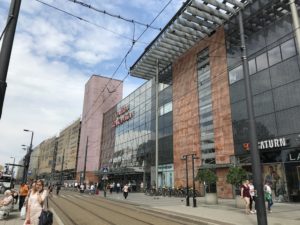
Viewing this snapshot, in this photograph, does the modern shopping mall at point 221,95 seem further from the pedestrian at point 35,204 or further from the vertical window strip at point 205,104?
the pedestrian at point 35,204

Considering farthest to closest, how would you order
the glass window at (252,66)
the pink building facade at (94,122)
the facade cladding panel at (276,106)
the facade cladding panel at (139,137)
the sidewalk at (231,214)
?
the pink building facade at (94,122), the facade cladding panel at (139,137), the glass window at (252,66), the facade cladding panel at (276,106), the sidewalk at (231,214)

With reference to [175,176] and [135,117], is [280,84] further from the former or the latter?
[135,117]

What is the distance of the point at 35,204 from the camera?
7094 millimetres

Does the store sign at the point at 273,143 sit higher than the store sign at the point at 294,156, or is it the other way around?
the store sign at the point at 273,143

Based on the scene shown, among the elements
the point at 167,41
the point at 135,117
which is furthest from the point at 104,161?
the point at 167,41

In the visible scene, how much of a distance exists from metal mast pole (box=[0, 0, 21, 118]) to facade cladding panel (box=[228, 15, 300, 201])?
19838 millimetres

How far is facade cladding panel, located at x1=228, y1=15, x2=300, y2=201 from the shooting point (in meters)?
21.0

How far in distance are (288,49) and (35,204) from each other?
2092cm

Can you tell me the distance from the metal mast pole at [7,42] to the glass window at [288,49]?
20582 mm


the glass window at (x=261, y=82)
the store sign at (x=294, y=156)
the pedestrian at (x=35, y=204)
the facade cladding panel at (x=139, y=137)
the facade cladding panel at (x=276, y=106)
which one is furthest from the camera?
the facade cladding panel at (x=139, y=137)

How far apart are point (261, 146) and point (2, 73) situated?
2161 centimetres

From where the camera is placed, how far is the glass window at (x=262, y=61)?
24141 millimetres

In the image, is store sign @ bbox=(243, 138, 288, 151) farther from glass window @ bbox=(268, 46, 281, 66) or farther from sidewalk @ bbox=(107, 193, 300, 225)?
glass window @ bbox=(268, 46, 281, 66)

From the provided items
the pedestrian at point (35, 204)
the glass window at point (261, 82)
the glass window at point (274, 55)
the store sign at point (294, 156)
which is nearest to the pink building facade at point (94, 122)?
the glass window at point (261, 82)
